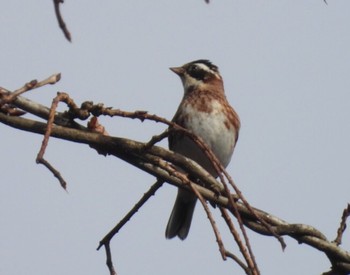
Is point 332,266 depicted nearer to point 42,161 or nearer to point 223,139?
point 42,161

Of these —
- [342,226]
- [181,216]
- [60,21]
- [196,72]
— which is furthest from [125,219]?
[196,72]

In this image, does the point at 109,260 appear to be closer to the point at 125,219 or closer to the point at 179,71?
the point at 125,219

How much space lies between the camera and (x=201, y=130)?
6.53m

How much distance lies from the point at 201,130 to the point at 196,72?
122 centimetres

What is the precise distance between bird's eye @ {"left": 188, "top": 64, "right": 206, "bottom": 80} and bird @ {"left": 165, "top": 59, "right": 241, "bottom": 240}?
0.45 ft

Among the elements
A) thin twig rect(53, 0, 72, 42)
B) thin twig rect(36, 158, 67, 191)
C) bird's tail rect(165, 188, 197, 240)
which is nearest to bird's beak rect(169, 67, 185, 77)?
bird's tail rect(165, 188, 197, 240)

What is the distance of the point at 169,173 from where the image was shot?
2.76 meters

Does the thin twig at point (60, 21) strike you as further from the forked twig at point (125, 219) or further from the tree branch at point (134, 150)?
the forked twig at point (125, 219)

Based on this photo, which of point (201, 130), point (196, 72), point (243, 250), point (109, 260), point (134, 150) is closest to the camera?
point (243, 250)

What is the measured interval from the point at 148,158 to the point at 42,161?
73 cm

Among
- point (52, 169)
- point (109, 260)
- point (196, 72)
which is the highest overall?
point (196, 72)

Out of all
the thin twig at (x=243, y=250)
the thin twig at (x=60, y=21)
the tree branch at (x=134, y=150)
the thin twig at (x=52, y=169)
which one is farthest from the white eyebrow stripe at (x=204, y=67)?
the thin twig at (x=60, y=21)

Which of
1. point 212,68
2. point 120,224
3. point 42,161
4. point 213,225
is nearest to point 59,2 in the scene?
point 42,161

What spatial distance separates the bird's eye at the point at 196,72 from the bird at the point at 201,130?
137 mm
